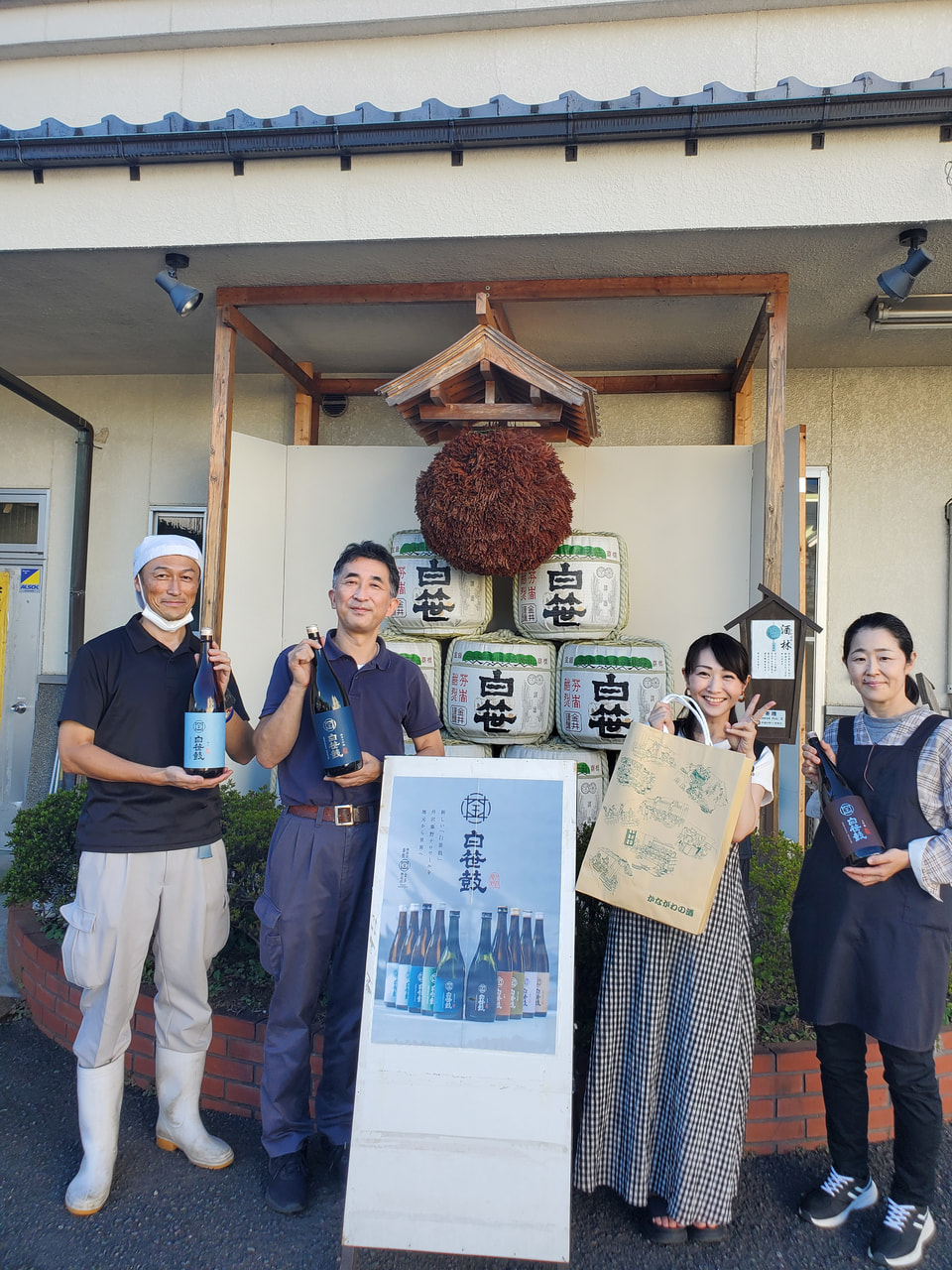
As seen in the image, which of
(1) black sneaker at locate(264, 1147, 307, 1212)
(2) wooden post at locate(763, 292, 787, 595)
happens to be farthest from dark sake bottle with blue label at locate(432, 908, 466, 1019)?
(2) wooden post at locate(763, 292, 787, 595)

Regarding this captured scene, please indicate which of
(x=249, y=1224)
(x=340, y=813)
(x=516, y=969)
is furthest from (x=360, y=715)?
(x=249, y=1224)

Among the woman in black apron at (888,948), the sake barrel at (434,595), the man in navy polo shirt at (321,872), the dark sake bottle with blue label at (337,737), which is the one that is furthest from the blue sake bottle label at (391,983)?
the sake barrel at (434,595)

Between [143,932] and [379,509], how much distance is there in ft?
12.8

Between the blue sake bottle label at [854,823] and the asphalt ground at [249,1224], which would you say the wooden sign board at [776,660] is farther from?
the asphalt ground at [249,1224]

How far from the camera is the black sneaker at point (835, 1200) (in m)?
2.75

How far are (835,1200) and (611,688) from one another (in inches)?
108

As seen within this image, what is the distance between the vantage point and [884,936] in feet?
8.54

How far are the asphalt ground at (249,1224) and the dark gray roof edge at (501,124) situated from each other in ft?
15.3

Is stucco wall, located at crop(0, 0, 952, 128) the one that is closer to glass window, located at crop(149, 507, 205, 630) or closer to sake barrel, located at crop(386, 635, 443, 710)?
glass window, located at crop(149, 507, 205, 630)

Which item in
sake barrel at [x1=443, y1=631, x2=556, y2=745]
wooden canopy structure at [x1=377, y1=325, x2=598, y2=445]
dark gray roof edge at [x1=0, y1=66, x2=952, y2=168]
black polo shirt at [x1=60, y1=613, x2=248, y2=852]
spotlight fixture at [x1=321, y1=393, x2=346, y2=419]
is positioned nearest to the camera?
black polo shirt at [x1=60, y1=613, x2=248, y2=852]

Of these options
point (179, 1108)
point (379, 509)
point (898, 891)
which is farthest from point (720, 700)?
point (379, 509)

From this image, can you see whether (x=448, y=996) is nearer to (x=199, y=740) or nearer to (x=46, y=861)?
(x=199, y=740)

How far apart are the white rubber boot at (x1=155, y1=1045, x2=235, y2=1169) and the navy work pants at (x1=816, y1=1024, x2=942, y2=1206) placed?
6.81 feet

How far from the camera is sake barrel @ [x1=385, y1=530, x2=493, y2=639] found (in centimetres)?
532
